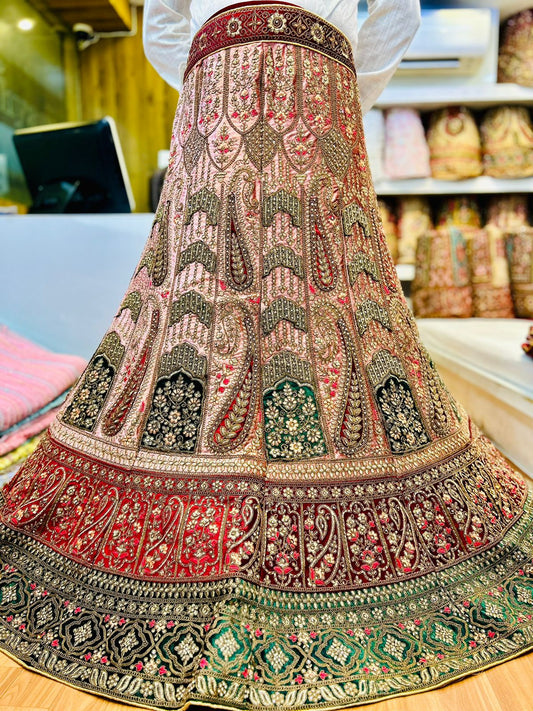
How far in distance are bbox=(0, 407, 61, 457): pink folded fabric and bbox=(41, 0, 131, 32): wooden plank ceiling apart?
109 inches

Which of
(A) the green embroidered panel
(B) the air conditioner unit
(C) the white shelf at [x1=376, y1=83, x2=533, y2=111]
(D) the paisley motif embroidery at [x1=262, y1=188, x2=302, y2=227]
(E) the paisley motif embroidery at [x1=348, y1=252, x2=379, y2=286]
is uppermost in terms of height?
(B) the air conditioner unit

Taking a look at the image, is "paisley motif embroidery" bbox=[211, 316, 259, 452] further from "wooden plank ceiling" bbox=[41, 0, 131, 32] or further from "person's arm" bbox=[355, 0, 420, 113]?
"wooden plank ceiling" bbox=[41, 0, 131, 32]

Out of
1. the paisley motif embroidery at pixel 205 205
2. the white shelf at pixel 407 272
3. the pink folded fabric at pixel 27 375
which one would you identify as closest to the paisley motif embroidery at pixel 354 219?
the paisley motif embroidery at pixel 205 205

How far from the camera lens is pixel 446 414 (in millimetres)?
1010

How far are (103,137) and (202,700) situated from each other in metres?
1.83

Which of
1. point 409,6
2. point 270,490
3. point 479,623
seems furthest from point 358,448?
point 409,6

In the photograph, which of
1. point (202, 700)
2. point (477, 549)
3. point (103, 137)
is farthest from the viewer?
point (103, 137)

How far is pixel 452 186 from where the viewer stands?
9.14 feet

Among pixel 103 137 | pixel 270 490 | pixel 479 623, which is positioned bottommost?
pixel 479 623

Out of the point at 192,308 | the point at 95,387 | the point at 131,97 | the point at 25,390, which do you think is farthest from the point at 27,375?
the point at 131,97

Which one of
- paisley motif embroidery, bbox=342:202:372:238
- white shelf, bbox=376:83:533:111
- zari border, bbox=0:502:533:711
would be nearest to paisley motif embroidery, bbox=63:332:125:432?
zari border, bbox=0:502:533:711

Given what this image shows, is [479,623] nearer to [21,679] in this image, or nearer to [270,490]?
[270,490]

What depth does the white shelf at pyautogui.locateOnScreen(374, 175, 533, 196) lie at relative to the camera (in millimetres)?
2760

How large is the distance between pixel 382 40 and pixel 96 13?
9.69ft
